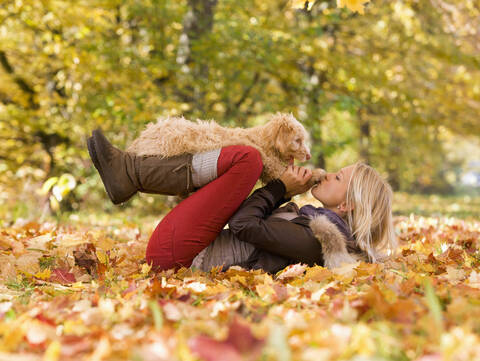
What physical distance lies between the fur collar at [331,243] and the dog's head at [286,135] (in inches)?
17.6

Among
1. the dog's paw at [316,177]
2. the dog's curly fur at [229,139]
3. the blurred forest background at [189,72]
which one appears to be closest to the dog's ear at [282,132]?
the dog's curly fur at [229,139]

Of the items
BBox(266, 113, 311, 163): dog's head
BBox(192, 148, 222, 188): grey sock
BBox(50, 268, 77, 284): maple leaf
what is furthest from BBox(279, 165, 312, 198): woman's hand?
BBox(50, 268, 77, 284): maple leaf

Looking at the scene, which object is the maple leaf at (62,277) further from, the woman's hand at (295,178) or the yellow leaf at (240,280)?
the woman's hand at (295,178)

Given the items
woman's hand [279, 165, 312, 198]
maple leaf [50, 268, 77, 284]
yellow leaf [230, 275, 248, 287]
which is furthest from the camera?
woman's hand [279, 165, 312, 198]

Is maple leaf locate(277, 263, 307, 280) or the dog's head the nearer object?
maple leaf locate(277, 263, 307, 280)

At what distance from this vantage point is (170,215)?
2.82 m

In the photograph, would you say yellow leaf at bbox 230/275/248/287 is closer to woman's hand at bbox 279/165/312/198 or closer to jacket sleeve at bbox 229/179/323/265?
jacket sleeve at bbox 229/179/323/265

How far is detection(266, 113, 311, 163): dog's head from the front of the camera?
2.66 m

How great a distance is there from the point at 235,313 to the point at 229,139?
4.22 feet

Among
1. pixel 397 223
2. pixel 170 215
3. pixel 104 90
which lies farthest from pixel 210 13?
pixel 170 215

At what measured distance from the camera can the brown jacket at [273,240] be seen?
2607 mm

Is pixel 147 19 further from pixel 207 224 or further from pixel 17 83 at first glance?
pixel 207 224

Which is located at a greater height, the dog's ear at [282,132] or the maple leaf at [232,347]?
the dog's ear at [282,132]

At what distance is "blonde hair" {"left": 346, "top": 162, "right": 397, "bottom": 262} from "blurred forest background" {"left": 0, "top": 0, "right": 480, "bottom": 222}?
3411 millimetres
